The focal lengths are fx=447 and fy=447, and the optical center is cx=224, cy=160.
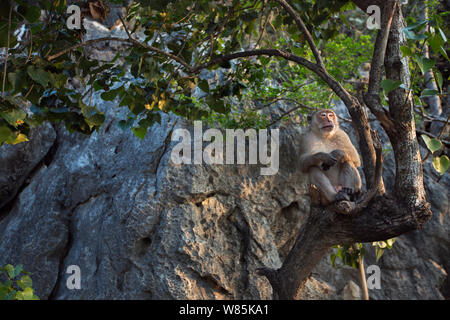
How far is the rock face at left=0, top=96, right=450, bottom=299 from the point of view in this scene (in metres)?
5.54

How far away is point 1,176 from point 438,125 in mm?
6598

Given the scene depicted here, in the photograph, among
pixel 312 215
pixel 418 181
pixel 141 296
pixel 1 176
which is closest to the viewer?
pixel 418 181

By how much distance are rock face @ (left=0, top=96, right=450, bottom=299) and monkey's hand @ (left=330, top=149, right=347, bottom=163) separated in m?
1.57

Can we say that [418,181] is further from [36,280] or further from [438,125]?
[36,280]

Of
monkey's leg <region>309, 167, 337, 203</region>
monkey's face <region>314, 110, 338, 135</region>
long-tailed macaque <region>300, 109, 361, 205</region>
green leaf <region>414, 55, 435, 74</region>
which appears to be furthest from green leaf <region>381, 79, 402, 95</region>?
monkey's face <region>314, 110, 338, 135</region>

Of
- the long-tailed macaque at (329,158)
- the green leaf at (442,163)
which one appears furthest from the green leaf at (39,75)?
the green leaf at (442,163)

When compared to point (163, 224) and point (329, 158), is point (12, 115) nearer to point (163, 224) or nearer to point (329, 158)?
point (329, 158)

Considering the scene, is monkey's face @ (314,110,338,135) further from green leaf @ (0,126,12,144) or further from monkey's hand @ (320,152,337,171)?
green leaf @ (0,126,12,144)

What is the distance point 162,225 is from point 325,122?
7.67 ft

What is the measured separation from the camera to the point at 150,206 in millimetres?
5637

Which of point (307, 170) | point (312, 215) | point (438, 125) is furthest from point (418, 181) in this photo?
point (438, 125)

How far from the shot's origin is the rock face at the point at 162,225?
5.54 meters

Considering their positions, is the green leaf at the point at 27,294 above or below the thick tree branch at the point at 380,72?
below

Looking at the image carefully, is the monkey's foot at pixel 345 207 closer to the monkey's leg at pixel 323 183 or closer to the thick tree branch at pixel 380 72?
the monkey's leg at pixel 323 183
